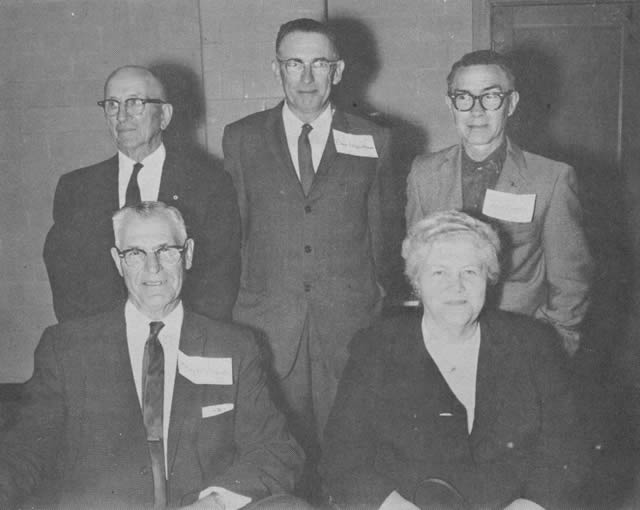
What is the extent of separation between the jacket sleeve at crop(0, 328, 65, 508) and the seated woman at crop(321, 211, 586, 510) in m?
0.77

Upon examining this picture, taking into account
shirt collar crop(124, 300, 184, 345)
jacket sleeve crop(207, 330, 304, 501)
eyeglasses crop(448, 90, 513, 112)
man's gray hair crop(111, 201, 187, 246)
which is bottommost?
jacket sleeve crop(207, 330, 304, 501)

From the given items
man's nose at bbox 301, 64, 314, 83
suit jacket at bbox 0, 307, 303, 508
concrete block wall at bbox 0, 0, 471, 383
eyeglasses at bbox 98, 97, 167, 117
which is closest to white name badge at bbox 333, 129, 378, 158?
man's nose at bbox 301, 64, 314, 83

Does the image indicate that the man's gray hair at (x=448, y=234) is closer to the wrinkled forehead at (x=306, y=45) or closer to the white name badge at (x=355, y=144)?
the white name badge at (x=355, y=144)

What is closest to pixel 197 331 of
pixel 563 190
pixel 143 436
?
pixel 143 436

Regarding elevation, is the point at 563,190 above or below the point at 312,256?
above

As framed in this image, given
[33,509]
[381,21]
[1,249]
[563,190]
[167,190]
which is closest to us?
[33,509]

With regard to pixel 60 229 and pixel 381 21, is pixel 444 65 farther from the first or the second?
pixel 60 229

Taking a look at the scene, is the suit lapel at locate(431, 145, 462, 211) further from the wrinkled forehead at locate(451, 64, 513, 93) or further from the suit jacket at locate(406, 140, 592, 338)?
the wrinkled forehead at locate(451, 64, 513, 93)

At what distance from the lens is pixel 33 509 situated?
1882 millimetres

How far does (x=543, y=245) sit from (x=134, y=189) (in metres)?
1.55

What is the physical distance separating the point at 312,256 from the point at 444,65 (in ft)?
6.47

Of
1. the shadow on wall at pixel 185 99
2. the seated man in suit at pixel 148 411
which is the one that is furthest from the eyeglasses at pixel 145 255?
the shadow on wall at pixel 185 99

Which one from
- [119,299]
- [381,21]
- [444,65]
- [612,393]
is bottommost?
[612,393]

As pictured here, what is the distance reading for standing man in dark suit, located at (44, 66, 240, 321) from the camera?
2727 mm
